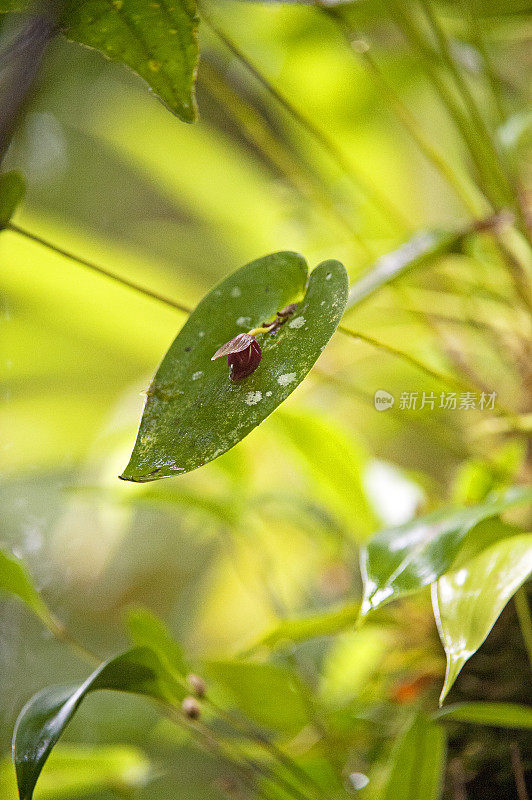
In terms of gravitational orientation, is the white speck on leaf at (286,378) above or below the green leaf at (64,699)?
above

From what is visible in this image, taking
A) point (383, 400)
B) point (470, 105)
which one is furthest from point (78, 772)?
point (470, 105)

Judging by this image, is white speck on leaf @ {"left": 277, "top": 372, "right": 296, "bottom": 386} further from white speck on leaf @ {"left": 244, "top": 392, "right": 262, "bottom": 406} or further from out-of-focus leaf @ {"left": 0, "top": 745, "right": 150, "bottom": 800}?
out-of-focus leaf @ {"left": 0, "top": 745, "right": 150, "bottom": 800}

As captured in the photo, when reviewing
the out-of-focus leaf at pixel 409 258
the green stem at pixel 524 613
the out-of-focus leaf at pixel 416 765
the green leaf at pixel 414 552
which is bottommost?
the green stem at pixel 524 613

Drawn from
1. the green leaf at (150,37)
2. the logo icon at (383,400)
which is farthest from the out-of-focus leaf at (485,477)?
the green leaf at (150,37)

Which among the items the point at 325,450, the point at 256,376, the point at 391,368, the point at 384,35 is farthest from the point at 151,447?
the point at 384,35

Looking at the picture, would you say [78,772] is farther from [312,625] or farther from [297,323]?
[297,323]

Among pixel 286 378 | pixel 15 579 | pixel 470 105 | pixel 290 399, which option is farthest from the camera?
pixel 290 399

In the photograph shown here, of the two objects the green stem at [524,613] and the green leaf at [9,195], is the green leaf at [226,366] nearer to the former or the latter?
the green leaf at [9,195]
